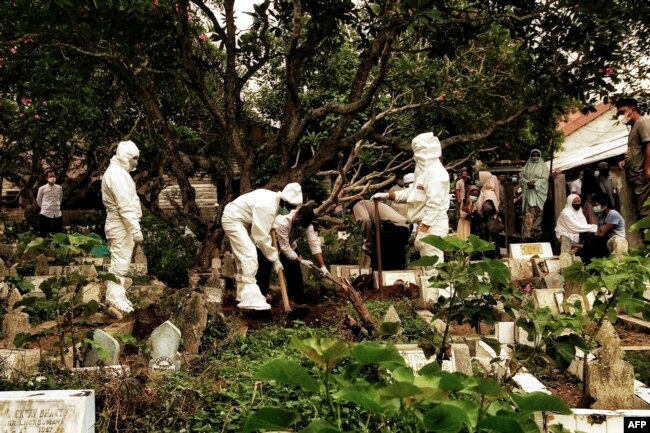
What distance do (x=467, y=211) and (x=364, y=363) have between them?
11.3 metres

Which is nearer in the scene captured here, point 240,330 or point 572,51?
point 240,330

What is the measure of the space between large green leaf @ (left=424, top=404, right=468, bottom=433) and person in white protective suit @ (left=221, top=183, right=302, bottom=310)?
20.9 ft

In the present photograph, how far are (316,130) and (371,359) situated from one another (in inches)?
711

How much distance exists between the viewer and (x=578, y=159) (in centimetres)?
1672

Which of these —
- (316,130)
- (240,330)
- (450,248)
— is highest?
(316,130)

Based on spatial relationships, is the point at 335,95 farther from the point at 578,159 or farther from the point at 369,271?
the point at 369,271

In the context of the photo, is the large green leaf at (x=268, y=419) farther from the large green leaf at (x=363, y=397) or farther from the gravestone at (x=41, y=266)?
the gravestone at (x=41, y=266)

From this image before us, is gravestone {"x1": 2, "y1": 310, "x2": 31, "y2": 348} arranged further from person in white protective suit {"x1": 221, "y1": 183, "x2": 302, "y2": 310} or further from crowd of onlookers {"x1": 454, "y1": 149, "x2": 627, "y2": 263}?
crowd of onlookers {"x1": 454, "y1": 149, "x2": 627, "y2": 263}

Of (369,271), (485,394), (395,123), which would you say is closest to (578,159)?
(395,123)

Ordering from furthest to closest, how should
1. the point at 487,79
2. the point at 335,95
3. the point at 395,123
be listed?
the point at 335,95, the point at 395,123, the point at 487,79

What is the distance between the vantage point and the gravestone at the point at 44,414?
3525 millimetres

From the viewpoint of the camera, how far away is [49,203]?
14820 millimetres

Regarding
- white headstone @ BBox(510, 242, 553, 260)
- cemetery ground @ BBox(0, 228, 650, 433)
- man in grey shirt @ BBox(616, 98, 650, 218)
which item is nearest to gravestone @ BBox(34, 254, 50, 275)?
cemetery ground @ BBox(0, 228, 650, 433)

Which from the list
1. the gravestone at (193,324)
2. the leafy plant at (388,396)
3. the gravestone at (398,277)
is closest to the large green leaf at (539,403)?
the leafy plant at (388,396)
